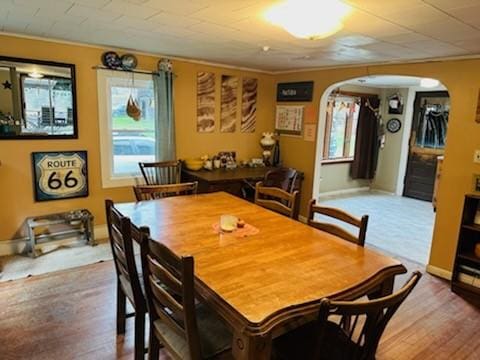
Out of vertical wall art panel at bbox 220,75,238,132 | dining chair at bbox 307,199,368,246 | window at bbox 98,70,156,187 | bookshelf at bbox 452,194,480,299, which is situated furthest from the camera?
vertical wall art panel at bbox 220,75,238,132

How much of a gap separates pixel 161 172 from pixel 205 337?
110 inches

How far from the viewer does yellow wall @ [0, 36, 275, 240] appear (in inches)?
131

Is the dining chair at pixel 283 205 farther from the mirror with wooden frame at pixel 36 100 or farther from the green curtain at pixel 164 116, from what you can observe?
the mirror with wooden frame at pixel 36 100

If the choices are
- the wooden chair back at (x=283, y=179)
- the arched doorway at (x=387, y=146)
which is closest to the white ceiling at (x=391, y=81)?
the arched doorway at (x=387, y=146)

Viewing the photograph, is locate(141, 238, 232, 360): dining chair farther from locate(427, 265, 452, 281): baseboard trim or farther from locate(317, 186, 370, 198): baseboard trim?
locate(317, 186, 370, 198): baseboard trim

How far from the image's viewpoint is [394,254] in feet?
12.8

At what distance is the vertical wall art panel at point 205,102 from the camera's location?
4.40 m

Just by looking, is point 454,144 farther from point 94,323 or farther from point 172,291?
point 94,323

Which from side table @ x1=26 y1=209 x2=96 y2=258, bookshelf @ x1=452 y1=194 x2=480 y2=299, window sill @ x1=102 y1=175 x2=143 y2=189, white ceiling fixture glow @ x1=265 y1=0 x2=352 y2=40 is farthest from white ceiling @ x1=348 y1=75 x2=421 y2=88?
side table @ x1=26 y1=209 x2=96 y2=258

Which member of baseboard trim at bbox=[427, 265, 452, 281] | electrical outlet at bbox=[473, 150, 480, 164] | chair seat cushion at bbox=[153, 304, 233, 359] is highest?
electrical outlet at bbox=[473, 150, 480, 164]

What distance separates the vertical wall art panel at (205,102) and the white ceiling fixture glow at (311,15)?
93.2 inches

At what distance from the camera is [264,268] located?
62.6 inches

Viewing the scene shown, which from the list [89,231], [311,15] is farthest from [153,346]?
[89,231]

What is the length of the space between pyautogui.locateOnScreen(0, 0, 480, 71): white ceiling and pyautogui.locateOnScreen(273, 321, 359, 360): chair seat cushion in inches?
69.1
